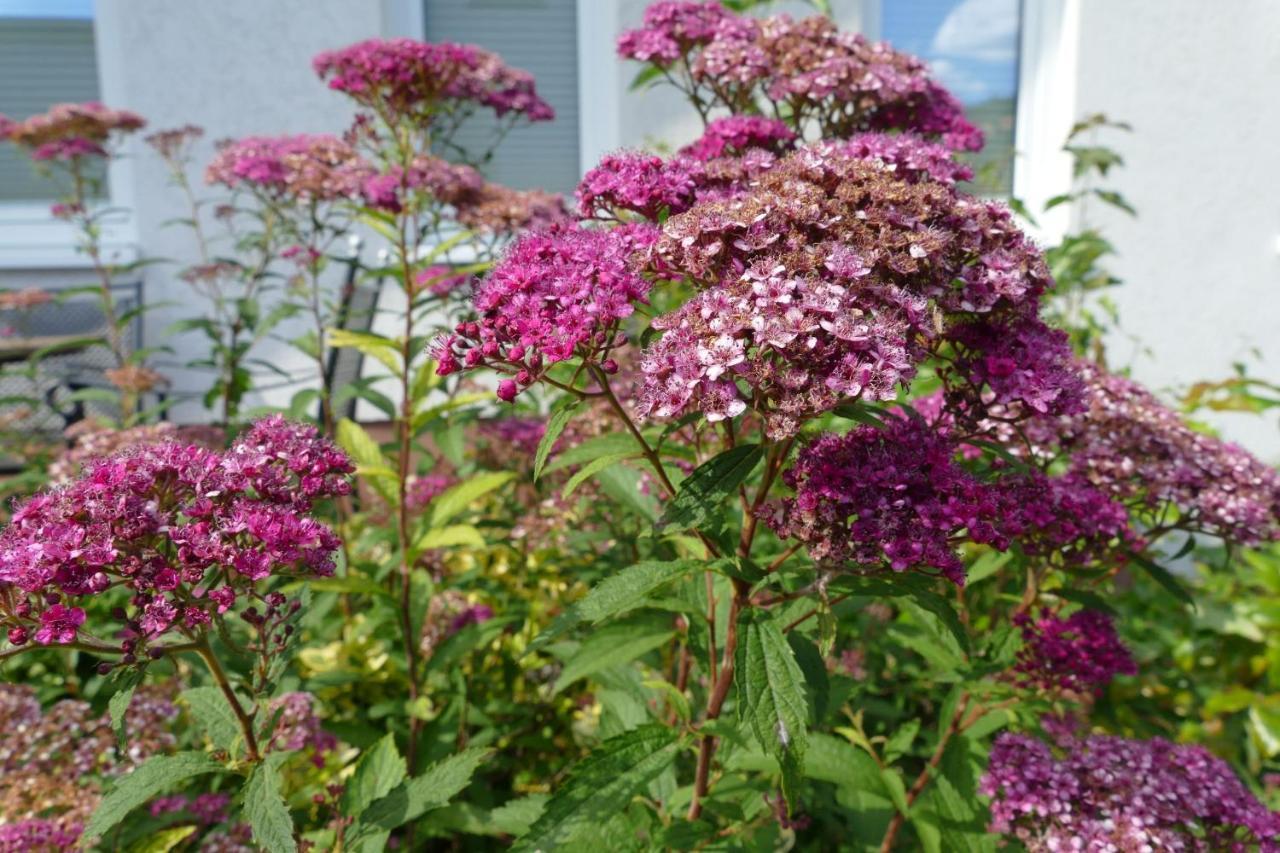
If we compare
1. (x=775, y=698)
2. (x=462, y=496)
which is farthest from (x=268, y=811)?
(x=462, y=496)

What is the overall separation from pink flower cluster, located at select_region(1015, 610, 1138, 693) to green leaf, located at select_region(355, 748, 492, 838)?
1152 millimetres

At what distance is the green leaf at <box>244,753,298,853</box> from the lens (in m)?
1.22

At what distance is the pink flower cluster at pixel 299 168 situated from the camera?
2980 millimetres

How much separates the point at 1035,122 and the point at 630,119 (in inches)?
105

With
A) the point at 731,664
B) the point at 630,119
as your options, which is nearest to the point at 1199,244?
the point at 630,119

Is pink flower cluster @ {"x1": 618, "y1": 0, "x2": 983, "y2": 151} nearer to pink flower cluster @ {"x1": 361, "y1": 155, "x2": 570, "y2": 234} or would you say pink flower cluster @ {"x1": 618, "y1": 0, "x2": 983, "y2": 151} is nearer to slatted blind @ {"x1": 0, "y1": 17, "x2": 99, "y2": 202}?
pink flower cluster @ {"x1": 361, "y1": 155, "x2": 570, "y2": 234}

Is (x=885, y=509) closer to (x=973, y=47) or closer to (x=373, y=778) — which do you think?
(x=373, y=778)

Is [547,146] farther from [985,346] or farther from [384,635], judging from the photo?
[985,346]

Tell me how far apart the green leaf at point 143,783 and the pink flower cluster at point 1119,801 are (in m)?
1.43

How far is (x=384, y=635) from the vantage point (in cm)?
246

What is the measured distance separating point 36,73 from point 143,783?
21.2 ft

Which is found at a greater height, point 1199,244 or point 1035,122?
point 1035,122

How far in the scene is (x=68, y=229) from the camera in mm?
5766

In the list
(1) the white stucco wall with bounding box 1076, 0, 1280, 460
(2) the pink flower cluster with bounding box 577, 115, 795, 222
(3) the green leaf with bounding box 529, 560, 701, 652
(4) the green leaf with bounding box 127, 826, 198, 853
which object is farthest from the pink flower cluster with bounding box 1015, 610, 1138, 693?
(1) the white stucco wall with bounding box 1076, 0, 1280, 460
